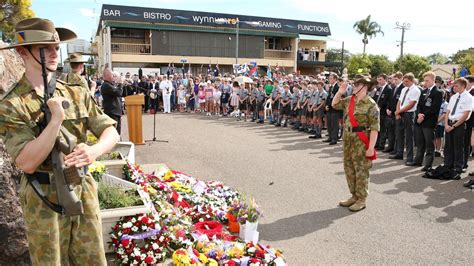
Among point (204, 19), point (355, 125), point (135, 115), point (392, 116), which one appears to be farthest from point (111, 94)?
point (204, 19)

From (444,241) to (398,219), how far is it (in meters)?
0.81

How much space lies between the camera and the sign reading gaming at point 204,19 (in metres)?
36.7

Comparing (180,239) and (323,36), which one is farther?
(323,36)

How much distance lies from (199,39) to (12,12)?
73.5 feet

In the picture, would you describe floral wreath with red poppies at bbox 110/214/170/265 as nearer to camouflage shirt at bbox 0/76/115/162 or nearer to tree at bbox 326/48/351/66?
camouflage shirt at bbox 0/76/115/162

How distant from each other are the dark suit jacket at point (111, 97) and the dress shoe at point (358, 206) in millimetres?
5523

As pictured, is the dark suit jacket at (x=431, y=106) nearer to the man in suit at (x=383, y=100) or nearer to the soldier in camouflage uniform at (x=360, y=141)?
the man in suit at (x=383, y=100)

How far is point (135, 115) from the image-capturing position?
1058 centimetres

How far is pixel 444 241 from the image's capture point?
4906 mm

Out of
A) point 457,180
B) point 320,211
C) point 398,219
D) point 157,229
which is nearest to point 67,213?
point 157,229

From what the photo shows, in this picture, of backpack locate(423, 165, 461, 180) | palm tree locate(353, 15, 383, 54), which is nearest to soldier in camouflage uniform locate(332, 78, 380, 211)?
backpack locate(423, 165, 461, 180)

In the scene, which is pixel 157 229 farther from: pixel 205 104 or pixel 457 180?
pixel 205 104

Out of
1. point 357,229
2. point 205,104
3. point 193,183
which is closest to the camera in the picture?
point 357,229

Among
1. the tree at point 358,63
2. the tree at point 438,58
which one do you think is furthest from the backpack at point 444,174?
the tree at point 438,58
